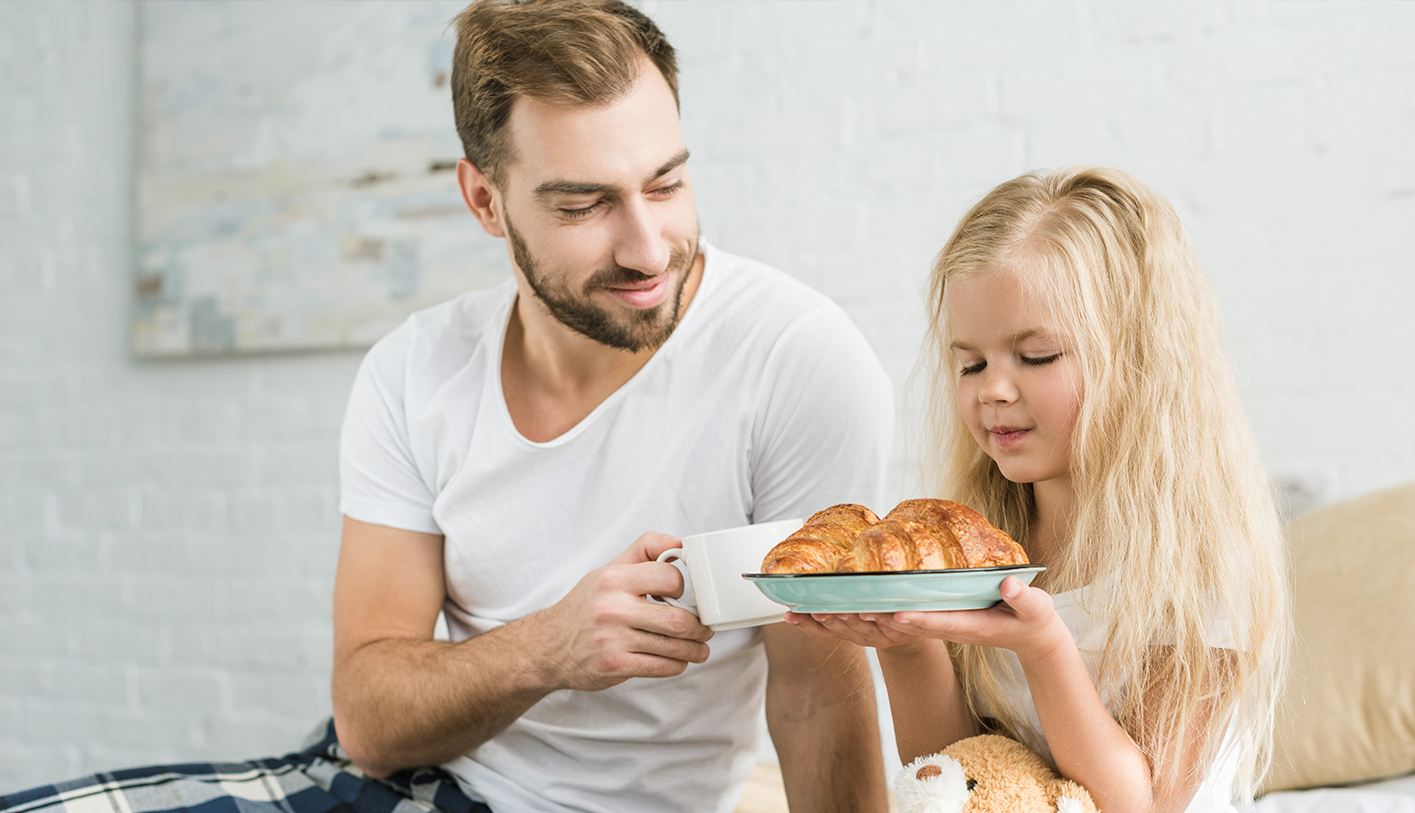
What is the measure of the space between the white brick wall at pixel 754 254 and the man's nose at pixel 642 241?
0.64m

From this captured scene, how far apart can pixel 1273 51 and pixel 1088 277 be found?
891 mm

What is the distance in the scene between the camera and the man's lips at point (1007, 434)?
3.00 feet

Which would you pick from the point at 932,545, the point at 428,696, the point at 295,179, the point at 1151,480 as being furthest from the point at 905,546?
the point at 295,179

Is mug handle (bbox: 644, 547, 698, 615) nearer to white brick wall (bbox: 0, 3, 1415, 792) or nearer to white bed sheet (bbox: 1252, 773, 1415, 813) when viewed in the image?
white bed sheet (bbox: 1252, 773, 1415, 813)

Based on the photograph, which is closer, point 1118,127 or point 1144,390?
point 1144,390

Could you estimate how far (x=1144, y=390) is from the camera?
0.92 meters

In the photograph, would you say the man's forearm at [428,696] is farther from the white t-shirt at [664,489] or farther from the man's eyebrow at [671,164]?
the man's eyebrow at [671,164]

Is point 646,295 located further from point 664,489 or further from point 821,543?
point 821,543

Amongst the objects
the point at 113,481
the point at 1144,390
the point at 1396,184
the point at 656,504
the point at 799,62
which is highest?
the point at 799,62

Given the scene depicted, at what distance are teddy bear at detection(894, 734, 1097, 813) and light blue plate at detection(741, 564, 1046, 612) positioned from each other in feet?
0.58

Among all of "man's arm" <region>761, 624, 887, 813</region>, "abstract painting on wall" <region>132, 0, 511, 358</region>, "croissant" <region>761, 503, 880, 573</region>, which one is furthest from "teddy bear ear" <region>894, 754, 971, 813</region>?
"abstract painting on wall" <region>132, 0, 511, 358</region>

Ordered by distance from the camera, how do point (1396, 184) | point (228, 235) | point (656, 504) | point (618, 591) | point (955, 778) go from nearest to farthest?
point (955, 778) < point (618, 591) < point (656, 504) < point (1396, 184) < point (228, 235)

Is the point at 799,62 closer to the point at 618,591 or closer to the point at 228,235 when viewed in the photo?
the point at 618,591

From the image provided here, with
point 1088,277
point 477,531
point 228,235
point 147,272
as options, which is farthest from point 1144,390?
point 147,272
